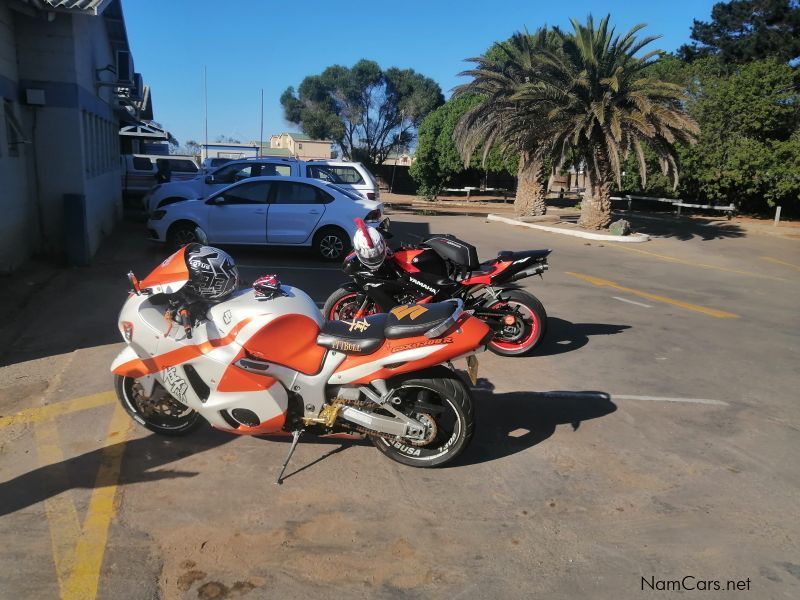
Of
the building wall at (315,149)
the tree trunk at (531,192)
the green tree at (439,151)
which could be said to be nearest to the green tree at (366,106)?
the building wall at (315,149)

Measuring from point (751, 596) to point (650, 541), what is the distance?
549 millimetres

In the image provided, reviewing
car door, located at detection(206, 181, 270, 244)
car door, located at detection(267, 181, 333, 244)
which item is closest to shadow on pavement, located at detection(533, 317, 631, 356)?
car door, located at detection(267, 181, 333, 244)

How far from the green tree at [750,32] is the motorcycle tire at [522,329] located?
123ft

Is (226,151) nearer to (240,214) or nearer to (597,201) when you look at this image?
(597,201)

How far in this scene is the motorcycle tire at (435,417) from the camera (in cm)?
384

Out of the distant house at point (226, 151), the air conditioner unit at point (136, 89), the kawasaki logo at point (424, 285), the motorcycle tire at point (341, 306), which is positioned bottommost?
the motorcycle tire at point (341, 306)

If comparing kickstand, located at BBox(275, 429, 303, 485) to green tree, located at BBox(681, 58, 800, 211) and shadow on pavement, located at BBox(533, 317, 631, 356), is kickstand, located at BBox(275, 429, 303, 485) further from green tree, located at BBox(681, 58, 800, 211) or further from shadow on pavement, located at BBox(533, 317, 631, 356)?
green tree, located at BBox(681, 58, 800, 211)

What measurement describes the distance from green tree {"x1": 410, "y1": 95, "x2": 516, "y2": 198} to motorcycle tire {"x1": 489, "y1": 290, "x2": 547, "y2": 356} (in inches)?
1145

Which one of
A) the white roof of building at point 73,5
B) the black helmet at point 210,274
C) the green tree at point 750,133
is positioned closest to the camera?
the black helmet at point 210,274

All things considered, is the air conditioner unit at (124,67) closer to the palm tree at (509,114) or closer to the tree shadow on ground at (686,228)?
the palm tree at (509,114)

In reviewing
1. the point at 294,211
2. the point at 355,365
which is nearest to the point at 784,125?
the point at 294,211

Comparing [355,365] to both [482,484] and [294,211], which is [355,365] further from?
[294,211]

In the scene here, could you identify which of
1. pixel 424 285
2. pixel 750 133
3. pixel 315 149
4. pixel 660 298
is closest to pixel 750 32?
pixel 750 133

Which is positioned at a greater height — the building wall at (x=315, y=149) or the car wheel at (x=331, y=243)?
the building wall at (x=315, y=149)
